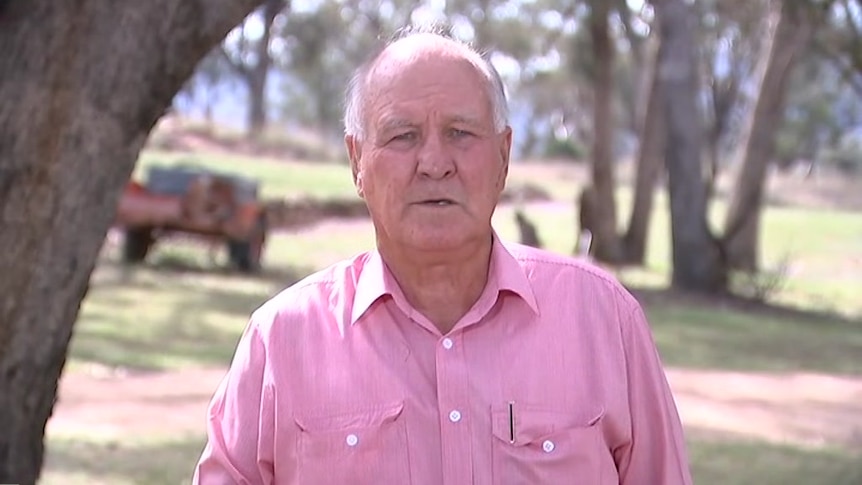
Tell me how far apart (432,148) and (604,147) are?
819 inches

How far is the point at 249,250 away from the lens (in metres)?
18.5

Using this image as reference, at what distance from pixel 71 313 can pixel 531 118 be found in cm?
6014

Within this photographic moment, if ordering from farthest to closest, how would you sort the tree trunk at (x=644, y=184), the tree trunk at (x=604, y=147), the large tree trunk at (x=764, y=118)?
the tree trunk at (x=644, y=184), the tree trunk at (x=604, y=147), the large tree trunk at (x=764, y=118)

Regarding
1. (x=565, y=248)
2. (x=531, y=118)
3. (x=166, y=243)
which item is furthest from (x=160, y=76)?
(x=531, y=118)

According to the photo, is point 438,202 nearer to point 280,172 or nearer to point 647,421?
point 647,421

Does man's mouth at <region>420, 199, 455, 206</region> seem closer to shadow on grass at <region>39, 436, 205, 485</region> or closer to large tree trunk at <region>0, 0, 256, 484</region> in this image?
large tree trunk at <region>0, 0, 256, 484</region>

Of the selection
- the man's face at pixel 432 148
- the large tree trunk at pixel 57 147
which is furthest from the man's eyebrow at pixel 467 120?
the large tree trunk at pixel 57 147

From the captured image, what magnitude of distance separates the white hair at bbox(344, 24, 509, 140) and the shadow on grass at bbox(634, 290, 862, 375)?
9.03m

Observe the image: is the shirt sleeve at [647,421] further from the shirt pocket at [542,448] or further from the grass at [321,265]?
the grass at [321,265]

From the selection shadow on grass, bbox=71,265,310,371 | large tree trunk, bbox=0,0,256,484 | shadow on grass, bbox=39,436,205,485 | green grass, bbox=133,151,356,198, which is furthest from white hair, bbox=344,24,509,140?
green grass, bbox=133,151,356,198

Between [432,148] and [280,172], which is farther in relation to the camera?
[280,172]

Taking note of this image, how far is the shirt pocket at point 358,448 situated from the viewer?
2.51 metres

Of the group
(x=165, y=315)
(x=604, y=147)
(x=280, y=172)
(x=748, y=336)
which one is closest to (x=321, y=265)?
(x=604, y=147)

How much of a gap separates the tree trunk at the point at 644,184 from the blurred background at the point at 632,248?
0.12 ft
